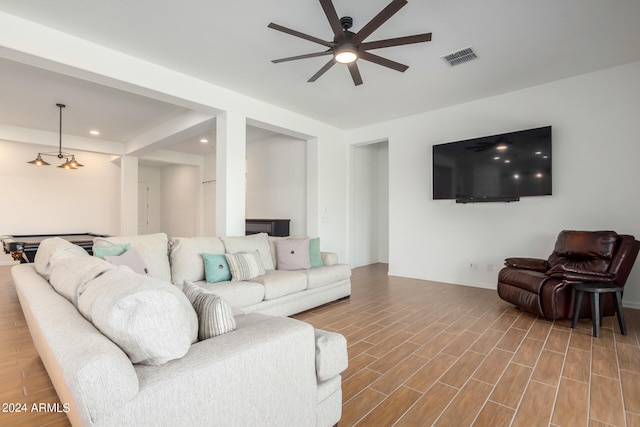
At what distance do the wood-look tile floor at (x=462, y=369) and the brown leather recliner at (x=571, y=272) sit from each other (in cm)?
18

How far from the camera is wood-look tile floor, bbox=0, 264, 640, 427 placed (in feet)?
5.90

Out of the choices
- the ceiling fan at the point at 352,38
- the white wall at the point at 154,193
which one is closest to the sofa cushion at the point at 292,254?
the ceiling fan at the point at 352,38

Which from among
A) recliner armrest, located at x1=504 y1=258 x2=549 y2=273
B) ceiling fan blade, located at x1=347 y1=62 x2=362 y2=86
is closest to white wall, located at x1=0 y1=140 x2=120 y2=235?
ceiling fan blade, located at x1=347 y1=62 x2=362 y2=86

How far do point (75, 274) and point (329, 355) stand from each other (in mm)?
1313

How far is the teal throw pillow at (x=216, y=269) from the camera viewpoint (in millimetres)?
3199

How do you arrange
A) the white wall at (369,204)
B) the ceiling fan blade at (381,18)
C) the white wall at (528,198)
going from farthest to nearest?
1. the white wall at (369,204)
2. the white wall at (528,198)
3. the ceiling fan blade at (381,18)

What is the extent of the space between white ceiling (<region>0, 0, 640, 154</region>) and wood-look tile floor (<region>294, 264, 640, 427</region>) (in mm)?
2894

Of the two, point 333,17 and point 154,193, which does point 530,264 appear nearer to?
point 333,17

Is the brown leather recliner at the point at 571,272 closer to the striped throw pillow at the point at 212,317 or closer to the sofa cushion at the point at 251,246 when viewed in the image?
the sofa cushion at the point at 251,246

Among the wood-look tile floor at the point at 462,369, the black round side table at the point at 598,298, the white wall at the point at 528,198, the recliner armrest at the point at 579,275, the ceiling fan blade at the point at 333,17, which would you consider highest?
the ceiling fan blade at the point at 333,17

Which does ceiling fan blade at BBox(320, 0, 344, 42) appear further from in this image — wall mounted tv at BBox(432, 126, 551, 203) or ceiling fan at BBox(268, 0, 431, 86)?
wall mounted tv at BBox(432, 126, 551, 203)

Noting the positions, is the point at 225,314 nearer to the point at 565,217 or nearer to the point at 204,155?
the point at 565,217

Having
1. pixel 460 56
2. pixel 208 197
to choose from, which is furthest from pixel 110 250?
pixel 208 197

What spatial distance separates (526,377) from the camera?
86.7 inches
